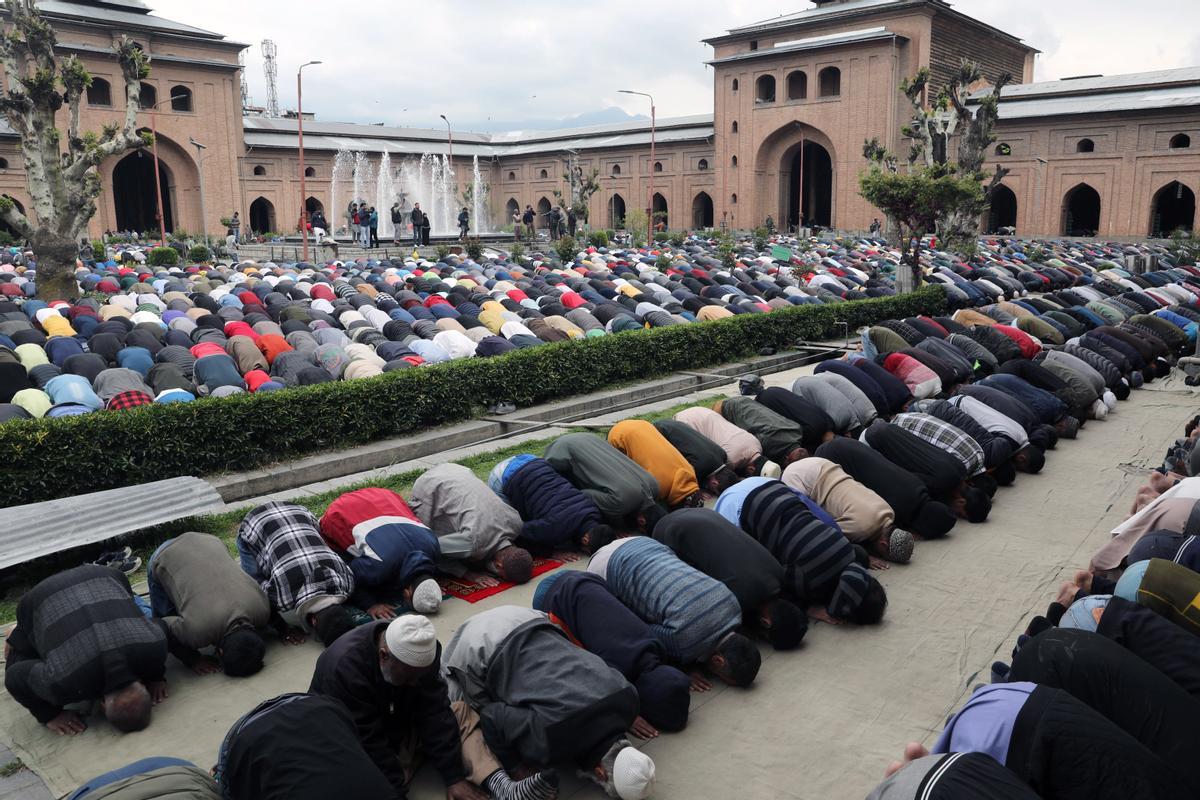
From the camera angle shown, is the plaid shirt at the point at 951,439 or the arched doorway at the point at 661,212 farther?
the arched doorway at the point at 661,212

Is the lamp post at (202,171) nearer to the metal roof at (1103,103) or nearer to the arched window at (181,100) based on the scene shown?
the arched window at (181,100)

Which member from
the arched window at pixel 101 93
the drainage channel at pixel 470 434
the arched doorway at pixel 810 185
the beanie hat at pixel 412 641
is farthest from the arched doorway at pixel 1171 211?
the arched window at pixel 101 93

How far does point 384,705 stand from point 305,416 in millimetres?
5397

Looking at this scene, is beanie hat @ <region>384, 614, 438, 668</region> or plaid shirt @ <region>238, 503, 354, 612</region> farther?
plaid shirt @ <region>238, 503, 354, 612</region>

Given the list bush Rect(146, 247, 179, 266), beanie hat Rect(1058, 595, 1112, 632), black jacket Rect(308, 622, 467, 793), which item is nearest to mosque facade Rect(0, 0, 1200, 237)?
bush Rect(146, 247, 179, 266)

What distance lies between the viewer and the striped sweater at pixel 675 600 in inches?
186

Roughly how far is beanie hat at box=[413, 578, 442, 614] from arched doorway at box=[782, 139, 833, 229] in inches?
1707

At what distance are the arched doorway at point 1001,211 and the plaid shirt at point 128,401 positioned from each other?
1591 inches

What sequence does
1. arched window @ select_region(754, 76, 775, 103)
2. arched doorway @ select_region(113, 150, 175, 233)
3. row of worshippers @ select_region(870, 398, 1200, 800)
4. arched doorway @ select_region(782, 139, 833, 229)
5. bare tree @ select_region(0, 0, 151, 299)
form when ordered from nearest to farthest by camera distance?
row of worshippers @ select_region(870, 398, 1200, 800) < bare tree @ select_region(0, 0, 151, 299) < arched doorway @ select_region(113, 150, 175, 233) < arched window @ select_region(754, 76, 775, 103) < arched doorway @ select_region(782, 139, 833, 229)

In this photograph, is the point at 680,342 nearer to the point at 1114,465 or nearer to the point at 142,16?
the point at 1114,465

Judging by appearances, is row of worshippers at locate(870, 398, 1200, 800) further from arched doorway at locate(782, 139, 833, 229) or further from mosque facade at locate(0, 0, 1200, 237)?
arched doorway at locate(782, 139, 833, 229)

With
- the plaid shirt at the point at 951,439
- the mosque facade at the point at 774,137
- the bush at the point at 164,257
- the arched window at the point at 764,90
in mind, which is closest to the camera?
the plaid shirt at the point at 951,439

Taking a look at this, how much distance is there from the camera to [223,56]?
41.8m

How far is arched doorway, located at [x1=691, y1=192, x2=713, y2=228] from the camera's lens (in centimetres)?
4962
